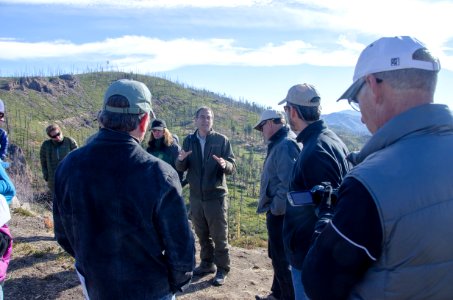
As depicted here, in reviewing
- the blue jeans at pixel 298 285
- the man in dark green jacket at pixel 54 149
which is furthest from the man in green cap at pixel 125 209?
the man in dark green jacket at pixel 54 149

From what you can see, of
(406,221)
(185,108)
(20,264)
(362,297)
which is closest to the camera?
(406,221)

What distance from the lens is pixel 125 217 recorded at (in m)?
2.55

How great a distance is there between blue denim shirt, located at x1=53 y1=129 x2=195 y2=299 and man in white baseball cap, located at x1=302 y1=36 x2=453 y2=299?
1.12 m

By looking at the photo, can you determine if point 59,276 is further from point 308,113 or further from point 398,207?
point 398,207

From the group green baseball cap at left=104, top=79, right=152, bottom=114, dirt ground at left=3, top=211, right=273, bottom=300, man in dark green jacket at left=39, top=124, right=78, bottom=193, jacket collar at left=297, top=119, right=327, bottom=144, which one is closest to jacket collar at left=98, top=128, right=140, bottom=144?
green baseball cap at left=104, top=79, right=152, bottom=114

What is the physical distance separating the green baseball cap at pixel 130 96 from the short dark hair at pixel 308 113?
1569mm

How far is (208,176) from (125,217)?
3.62 meters

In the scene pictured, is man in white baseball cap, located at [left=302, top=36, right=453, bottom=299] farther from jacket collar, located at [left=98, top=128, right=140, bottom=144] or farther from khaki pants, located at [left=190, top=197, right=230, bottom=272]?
khaki pants, located at [left=190, top=197, right=230, bottom=272]

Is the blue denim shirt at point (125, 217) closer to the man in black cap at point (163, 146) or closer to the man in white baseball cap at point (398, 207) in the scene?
the man in white baseball cap at point (398, 207)

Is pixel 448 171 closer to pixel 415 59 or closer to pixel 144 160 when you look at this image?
pixel 415 59

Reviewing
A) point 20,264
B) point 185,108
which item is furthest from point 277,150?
point 185,108

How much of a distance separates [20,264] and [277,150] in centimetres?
486

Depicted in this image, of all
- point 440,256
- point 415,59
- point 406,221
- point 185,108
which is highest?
point 415,59

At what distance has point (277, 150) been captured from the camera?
4648 mm
